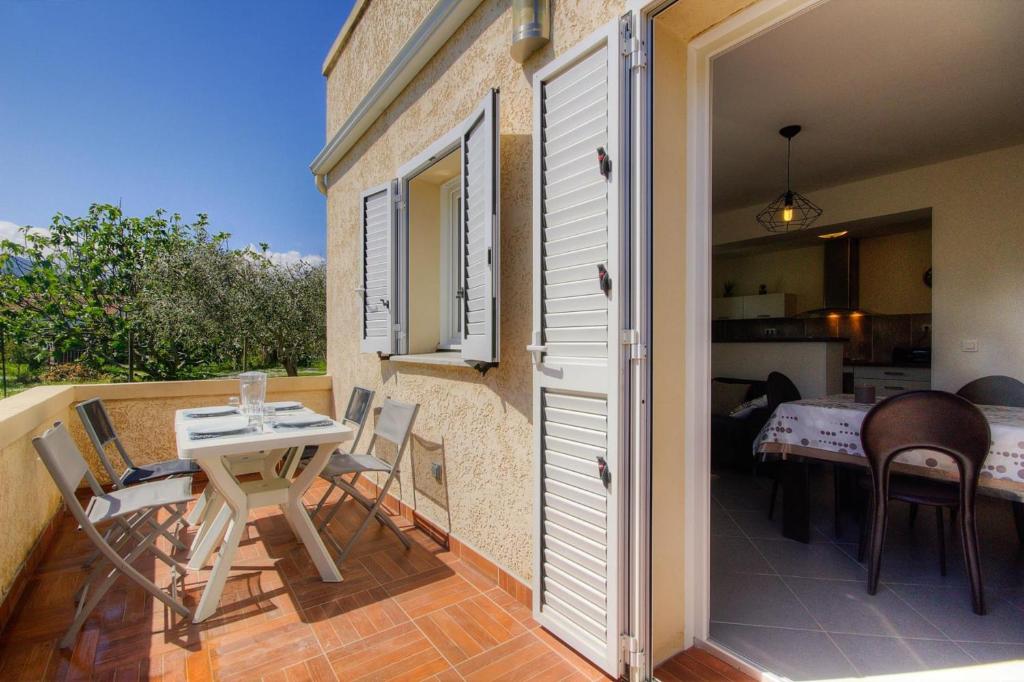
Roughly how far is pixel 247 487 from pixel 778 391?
3643 millimetres

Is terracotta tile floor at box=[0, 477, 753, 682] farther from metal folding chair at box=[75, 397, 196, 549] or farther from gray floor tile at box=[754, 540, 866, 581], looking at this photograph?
gray floor tile at box=[754, 540, 866, 581]

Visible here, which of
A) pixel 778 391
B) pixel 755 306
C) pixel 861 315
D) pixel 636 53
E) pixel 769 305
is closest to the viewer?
pixel 636 53

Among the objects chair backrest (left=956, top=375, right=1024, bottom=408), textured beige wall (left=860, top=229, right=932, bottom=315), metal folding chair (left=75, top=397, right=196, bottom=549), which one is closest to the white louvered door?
metal folding chair (left=75, top=397, right=196, bottom=549)

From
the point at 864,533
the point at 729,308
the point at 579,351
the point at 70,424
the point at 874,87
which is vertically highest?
the point at 874,87

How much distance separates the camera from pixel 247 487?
2.62 meters

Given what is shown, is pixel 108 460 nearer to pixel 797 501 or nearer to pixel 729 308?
pixel 797 501

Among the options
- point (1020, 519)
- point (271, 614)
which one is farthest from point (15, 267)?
point (1020, 519)

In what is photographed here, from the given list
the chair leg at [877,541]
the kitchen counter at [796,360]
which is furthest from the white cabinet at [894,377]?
the chair leg at [877,541]

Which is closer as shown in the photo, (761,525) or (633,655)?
(633,655)

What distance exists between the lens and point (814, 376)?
470 cm

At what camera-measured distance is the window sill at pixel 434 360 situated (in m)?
2.79

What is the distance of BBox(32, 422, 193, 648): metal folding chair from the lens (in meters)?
1.97

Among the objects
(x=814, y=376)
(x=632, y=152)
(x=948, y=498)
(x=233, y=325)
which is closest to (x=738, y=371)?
(x=814, y=376)

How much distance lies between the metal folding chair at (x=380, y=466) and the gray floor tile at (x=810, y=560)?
2.14 m
